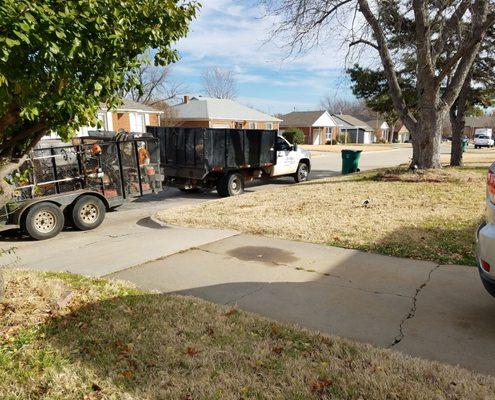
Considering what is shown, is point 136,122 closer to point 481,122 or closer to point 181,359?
point 181,359

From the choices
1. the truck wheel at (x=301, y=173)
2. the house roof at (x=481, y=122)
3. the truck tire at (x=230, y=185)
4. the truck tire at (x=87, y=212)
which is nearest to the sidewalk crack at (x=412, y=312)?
the truck tire at (x=87, y=212)

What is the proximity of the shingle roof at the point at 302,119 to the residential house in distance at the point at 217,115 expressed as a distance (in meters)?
11.6

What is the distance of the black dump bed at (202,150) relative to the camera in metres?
13.2

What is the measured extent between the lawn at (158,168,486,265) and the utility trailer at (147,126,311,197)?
1.70m

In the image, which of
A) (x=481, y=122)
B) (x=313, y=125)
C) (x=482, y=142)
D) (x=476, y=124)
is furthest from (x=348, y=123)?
(x=481, y=122)

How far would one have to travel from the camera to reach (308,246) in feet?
22.8

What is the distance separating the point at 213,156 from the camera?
13.4 m

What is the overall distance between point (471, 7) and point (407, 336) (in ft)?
44.8

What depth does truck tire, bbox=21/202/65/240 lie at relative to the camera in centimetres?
840

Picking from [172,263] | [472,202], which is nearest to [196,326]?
[172,263]

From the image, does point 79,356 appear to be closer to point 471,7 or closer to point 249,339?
point 249,339

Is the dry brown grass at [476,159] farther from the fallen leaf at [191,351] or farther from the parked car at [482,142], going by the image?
the parked car at [482,142]

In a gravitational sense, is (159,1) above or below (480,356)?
above

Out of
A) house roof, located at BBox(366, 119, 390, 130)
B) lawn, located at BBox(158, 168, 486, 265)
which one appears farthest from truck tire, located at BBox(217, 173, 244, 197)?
house roof, located at BBox(366, 119, 390, 130)
